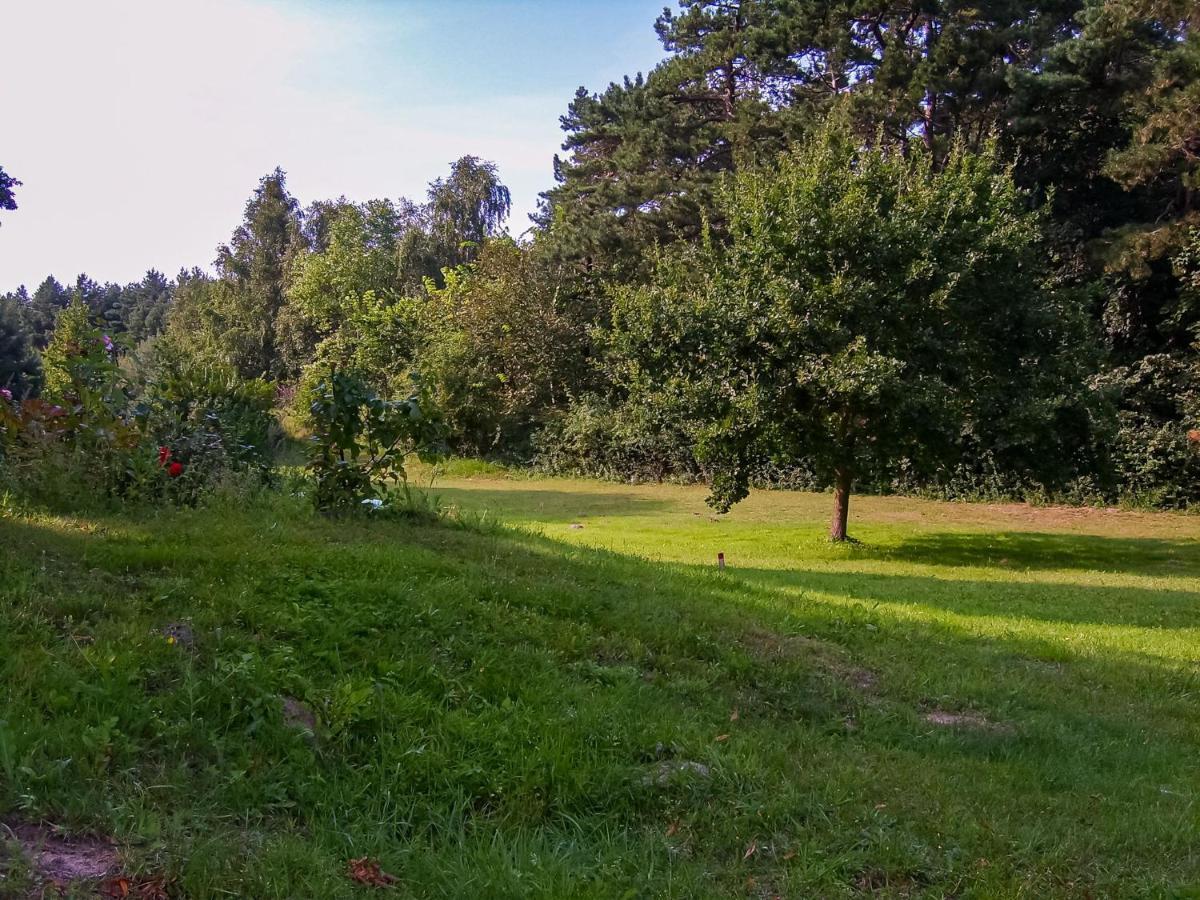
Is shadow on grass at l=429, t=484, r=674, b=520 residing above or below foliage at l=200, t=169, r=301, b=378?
below

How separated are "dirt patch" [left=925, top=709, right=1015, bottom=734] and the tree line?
579cm

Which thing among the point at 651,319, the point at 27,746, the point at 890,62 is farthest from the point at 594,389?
the point at 27,746

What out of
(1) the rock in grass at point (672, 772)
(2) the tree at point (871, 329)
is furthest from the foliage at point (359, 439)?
(2) the tree at point (871, 329)

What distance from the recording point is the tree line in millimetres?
14719

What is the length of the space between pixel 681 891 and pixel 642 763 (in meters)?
0.90

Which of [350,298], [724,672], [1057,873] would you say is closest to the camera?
[1057,873]

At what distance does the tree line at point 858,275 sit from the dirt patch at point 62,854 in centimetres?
669

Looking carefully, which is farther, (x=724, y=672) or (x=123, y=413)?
(x=123, y=413)

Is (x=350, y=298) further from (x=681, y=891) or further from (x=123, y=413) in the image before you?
(x=681, y=891)

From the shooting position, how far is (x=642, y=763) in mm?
3893

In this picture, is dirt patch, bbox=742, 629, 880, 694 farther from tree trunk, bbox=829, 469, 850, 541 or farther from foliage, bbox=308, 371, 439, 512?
tree trunk, bbox=829, 469, 850, 541

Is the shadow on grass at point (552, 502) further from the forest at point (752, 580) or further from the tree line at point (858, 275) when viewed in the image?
the tree line at point (858, 275)

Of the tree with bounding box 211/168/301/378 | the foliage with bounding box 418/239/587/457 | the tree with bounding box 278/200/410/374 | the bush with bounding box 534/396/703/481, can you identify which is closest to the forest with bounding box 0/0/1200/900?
the bush with bounding box 534/396/703/481

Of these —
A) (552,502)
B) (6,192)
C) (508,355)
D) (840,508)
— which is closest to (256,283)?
(508,355)
